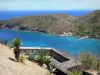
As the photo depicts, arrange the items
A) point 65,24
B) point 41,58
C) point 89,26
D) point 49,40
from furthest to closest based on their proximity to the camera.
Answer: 1. point 65,24
2. point 49,40
3. point 89,26
4. point 41,58

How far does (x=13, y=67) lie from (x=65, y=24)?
475 feet

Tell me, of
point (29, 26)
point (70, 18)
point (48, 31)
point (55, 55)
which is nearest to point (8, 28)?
point (29, 26)

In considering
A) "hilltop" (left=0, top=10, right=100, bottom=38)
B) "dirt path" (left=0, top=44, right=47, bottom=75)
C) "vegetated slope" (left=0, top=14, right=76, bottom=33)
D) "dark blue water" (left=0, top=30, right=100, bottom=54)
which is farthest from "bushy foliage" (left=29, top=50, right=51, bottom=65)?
"vegetated slope" (left=0, top=14, right=76, bottom=33)

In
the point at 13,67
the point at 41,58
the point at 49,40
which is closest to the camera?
the point at 13,67

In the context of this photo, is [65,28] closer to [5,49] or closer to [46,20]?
[46,20]

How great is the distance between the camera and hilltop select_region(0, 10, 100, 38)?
145m

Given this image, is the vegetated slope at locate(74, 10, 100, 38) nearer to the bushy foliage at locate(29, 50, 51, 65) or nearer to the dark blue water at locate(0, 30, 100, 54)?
the dark blue water at locate(0, 30, 100, 54)

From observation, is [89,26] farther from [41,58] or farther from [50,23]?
[41,58]

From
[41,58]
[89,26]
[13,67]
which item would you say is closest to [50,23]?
[89,26]

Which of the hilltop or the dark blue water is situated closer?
the dark blue water

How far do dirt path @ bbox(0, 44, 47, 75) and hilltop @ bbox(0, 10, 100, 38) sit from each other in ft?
417

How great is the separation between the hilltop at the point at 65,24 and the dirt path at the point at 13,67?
5000 inches

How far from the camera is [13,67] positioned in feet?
36.5

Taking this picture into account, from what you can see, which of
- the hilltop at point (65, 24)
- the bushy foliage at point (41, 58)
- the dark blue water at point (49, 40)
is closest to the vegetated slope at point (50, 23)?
the hilltop at point (65, 24)
